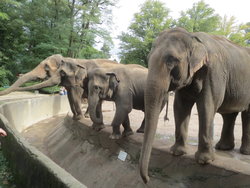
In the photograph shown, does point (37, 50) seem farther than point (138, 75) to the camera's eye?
Yes

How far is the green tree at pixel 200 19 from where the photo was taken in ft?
105

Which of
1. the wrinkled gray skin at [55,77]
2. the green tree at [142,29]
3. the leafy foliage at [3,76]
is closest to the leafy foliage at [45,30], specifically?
the leafy foliage at [3,76]

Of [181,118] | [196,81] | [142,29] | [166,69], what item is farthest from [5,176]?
Answer: [142,29]

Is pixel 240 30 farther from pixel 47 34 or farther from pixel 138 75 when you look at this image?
Answer: pixel 138 75

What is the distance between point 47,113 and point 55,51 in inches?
482

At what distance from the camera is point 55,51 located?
23078 mm

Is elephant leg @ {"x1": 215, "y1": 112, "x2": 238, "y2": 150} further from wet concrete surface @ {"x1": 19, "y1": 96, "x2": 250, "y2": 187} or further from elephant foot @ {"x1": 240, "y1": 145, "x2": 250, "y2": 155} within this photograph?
elephant foot @ {"x1": 240, "y1": 145, "x2": 250, "y2": 155}

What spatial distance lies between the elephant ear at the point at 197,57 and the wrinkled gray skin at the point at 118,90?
2.10 metres

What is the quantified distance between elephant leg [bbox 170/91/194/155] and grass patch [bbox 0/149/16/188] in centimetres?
295

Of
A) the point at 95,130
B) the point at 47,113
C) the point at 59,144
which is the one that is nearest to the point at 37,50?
the point at 47,113

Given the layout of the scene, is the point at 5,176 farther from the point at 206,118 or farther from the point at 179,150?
the point at 206,118

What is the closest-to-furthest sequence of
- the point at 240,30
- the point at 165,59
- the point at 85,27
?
the point at 165,59, the point at 85,27, the point at 240,30

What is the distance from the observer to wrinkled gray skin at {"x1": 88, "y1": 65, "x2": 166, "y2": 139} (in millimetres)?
4637

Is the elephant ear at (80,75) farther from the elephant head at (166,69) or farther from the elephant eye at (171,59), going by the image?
the elephant eye at (171,59)
